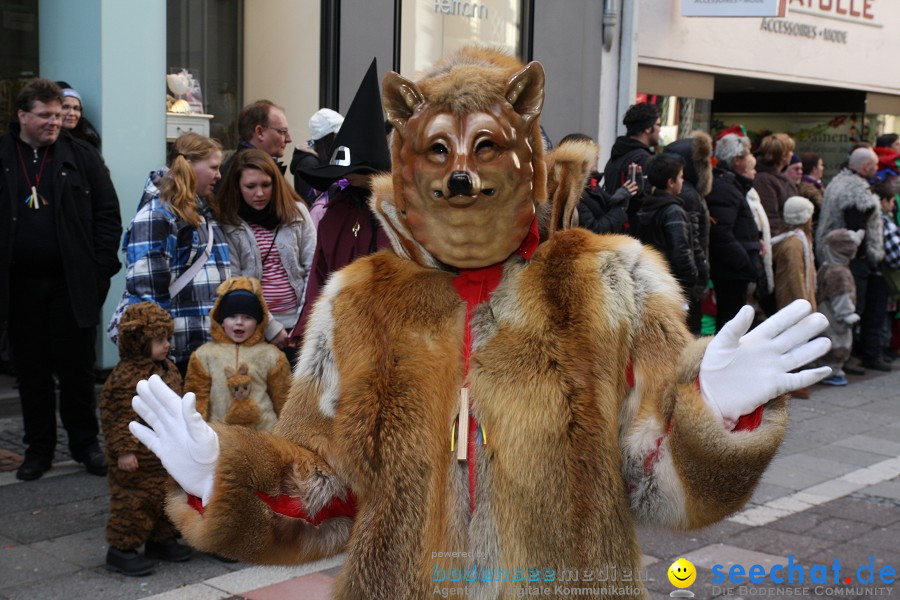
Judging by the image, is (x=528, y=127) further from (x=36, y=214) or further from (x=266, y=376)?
(x=36, y=214)

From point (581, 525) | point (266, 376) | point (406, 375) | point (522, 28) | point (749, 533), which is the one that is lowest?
point (749, 533)

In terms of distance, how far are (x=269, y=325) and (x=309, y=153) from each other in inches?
70.6

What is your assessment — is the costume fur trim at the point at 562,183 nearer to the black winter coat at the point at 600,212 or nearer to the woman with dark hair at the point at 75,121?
the black winter coat at the point at 600,212

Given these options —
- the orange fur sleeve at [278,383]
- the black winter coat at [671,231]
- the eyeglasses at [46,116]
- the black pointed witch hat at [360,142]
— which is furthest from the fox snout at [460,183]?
the black winter coat at [671,231]

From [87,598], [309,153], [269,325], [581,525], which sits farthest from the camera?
[309,153]

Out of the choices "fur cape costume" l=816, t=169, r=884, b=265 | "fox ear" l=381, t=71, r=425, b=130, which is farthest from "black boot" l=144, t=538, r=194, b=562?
"fur cape costume" l=816, t=169, r=884, b=265

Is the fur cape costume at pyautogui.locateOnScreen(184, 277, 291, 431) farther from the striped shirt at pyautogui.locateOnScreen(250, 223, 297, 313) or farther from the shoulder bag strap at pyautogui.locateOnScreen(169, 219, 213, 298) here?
the striped shirt at pyautogui.locateOnScreen(250, 223, 297, 313)

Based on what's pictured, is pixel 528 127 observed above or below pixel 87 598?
above

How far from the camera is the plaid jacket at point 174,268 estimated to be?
5.37m

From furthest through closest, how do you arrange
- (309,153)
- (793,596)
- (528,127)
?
(309,153) → (793,596) → (528,127)

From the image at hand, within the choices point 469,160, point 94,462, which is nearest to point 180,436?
point 469,160

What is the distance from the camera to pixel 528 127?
8.18ft

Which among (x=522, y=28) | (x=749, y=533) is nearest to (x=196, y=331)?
(x=749, y=533)

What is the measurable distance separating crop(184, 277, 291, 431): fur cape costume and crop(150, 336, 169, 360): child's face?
0.15 meters
